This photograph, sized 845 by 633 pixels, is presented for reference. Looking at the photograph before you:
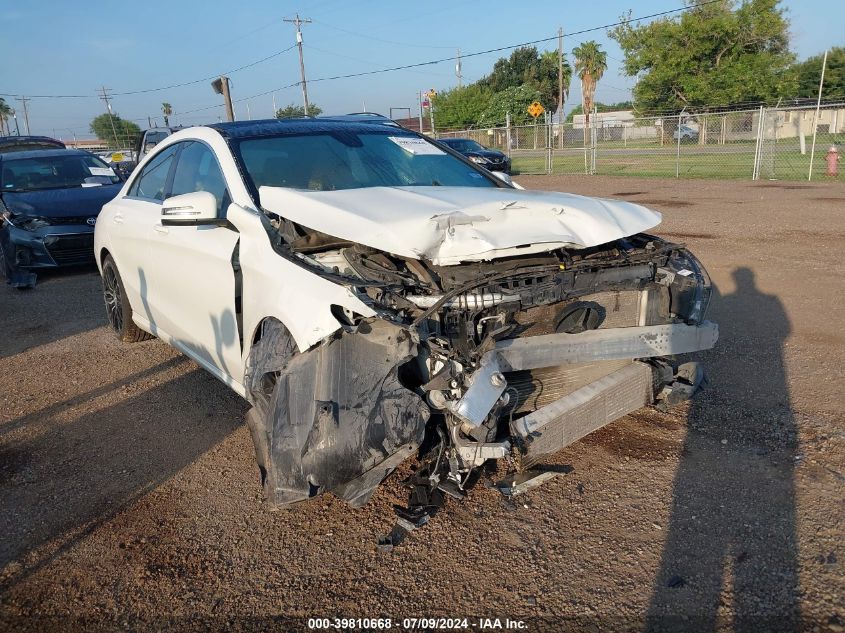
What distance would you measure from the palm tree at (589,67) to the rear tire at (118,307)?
62267 millimetres

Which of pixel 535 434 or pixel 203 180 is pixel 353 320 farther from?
pixel 203 180

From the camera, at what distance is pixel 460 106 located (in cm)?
6512

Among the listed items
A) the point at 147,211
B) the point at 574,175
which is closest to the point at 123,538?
the point at 147,211

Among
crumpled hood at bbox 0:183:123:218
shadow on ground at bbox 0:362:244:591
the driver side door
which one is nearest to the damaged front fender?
the driver side door

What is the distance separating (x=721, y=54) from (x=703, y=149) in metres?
20.4

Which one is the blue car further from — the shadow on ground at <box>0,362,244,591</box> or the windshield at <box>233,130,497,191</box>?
the windshield at <box>233,130,497,191</box>

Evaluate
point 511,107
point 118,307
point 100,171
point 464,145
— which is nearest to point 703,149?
point 464,145

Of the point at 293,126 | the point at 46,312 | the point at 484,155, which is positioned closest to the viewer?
the point at 293,126

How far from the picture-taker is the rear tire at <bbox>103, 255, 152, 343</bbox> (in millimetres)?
5805

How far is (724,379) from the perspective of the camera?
4.70 m

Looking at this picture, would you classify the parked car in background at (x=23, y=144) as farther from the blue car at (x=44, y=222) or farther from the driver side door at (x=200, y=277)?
the driver side door at (x=200, y=277)

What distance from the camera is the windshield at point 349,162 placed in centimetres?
410

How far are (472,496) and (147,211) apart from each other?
10.4ft

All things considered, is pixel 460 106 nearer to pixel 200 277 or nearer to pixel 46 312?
pixel 46 312
